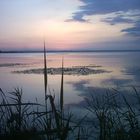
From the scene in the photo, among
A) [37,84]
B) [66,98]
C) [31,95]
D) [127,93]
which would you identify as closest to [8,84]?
[37,84]

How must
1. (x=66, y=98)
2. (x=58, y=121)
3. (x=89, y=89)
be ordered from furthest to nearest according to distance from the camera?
(x=89, y=89) < (x=66, y=98) < (x=58, y=121)

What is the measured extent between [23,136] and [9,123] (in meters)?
0.63

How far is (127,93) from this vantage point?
32.4ft

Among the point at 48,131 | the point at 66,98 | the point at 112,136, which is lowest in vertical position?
the point at 66,98

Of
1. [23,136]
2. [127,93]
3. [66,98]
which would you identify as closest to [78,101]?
[66,98]

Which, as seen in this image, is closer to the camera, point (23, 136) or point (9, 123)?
point (23, 136)

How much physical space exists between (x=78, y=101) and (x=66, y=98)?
769 mm

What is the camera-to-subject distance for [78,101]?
9414mm

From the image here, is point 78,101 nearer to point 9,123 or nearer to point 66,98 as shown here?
point 66,98

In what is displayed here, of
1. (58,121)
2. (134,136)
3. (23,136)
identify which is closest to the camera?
(58,121)

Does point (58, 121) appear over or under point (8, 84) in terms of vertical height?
over

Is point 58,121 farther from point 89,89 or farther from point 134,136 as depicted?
point 89,89

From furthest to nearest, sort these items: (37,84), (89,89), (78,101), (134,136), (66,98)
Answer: (37,84), (89,89), (66,98), (78,101), (134,136)

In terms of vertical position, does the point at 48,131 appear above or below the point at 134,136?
above
